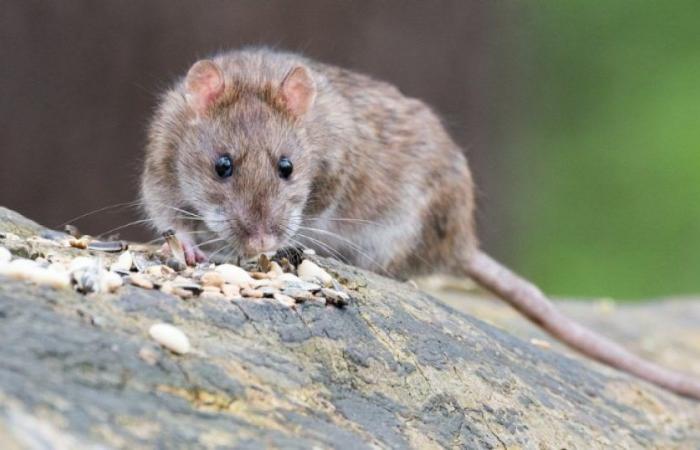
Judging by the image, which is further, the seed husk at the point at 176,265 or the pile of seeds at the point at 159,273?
the seed husk at the point at 176,265

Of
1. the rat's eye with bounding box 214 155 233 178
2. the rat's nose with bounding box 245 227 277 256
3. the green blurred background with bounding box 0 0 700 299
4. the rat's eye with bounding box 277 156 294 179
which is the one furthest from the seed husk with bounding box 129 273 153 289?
the green blurred background with bounding box 0 0 700 299

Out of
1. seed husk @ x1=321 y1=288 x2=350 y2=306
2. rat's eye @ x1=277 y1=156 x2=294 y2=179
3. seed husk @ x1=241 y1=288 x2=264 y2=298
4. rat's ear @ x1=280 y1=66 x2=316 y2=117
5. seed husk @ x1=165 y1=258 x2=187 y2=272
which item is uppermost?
rat's ear @ x1=280 y1=66 x2=316 y2=117

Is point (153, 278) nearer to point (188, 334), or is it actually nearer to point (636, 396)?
point (188, 334)

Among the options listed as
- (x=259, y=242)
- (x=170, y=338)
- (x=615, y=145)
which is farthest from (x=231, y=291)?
(x=615, y=145)

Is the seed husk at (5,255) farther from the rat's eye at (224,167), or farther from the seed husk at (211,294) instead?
the rat's eye at (224,167)

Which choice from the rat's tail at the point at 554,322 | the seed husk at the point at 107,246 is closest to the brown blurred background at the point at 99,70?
the rat's tail at the point at 554,322

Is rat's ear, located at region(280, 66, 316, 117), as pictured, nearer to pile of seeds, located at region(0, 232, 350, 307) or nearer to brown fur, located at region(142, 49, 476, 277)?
brown fur, located at region(142, 49, 476, 277)

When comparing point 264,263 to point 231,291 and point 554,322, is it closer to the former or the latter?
point 231,291
